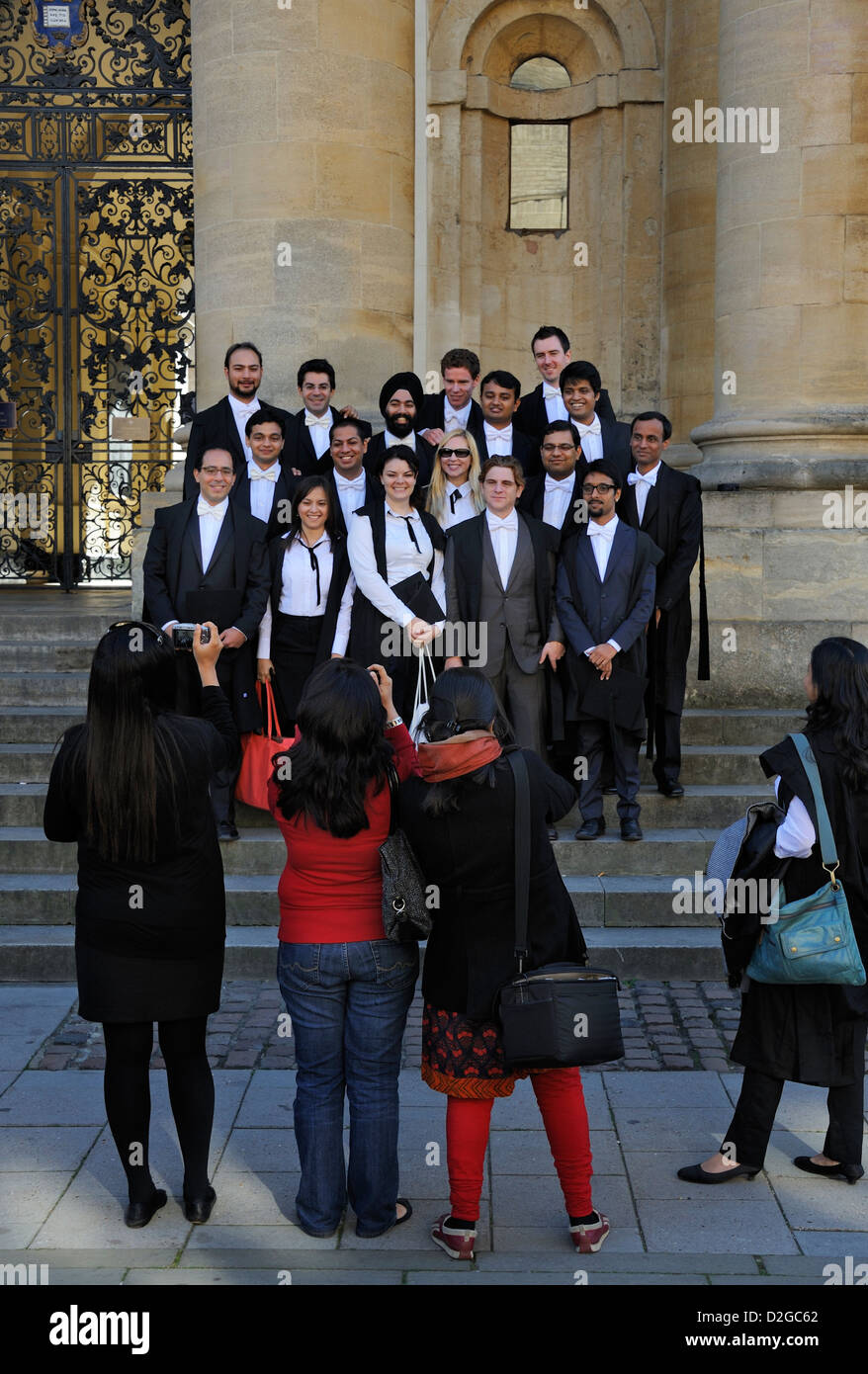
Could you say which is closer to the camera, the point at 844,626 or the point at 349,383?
the point at 844,626

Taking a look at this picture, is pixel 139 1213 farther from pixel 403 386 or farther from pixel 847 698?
pixel 403 386

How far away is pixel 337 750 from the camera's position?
422 centimetres

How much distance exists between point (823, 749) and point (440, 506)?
363 cm

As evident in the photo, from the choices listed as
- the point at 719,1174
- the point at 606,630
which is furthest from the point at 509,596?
the point at 719,1174

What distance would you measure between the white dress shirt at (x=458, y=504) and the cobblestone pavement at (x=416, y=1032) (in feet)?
8.07

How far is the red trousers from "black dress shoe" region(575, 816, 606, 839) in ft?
11.2

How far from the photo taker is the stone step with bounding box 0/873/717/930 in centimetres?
739

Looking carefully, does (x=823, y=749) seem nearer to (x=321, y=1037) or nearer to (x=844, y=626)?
(x=321, y=1037)

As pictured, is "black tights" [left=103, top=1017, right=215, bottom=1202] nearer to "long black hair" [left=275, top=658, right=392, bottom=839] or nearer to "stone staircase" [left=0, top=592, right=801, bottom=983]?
"long black hair" [left=275, top=658, right=392, bottom=839]

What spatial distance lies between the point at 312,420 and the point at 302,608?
5.16 feet

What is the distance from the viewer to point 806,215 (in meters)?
9.96

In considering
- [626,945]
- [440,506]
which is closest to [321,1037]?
[626,945]

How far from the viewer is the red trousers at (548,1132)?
4297mm

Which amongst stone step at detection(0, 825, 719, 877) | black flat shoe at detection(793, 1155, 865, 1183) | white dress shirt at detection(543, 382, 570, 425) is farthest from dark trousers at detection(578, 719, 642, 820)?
black flat shoe at detection(793, 1155, 865, 1183)
